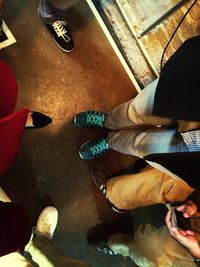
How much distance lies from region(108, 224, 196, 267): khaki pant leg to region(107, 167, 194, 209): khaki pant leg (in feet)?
0.57

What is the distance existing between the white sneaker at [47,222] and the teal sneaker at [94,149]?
39cm

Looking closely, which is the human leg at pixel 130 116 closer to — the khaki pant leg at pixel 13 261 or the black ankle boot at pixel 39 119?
the black ankle boot at pixel 39 119

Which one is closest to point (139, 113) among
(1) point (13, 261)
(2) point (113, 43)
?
(2) point (113, 43)

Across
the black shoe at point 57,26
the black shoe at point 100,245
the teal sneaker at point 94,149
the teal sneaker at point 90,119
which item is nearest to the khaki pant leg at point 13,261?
the black shoe at point 100,245

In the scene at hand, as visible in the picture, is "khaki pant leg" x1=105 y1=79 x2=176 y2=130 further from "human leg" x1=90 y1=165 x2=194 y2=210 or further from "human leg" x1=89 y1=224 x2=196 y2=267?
"human leg" x1=89 y1=224 x2=196 y2=267

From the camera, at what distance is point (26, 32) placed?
7.21 ft

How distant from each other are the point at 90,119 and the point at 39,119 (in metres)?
0.32

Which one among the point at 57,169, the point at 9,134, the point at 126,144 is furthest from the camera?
the point at 57,169

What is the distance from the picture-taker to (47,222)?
7.07ft

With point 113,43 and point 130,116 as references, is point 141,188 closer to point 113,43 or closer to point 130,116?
point 130,116

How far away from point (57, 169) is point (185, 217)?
96 cm

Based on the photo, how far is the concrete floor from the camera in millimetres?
2191

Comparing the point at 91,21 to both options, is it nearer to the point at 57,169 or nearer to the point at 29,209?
the point at 57,169

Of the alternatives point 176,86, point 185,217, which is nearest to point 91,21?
point 176,86
